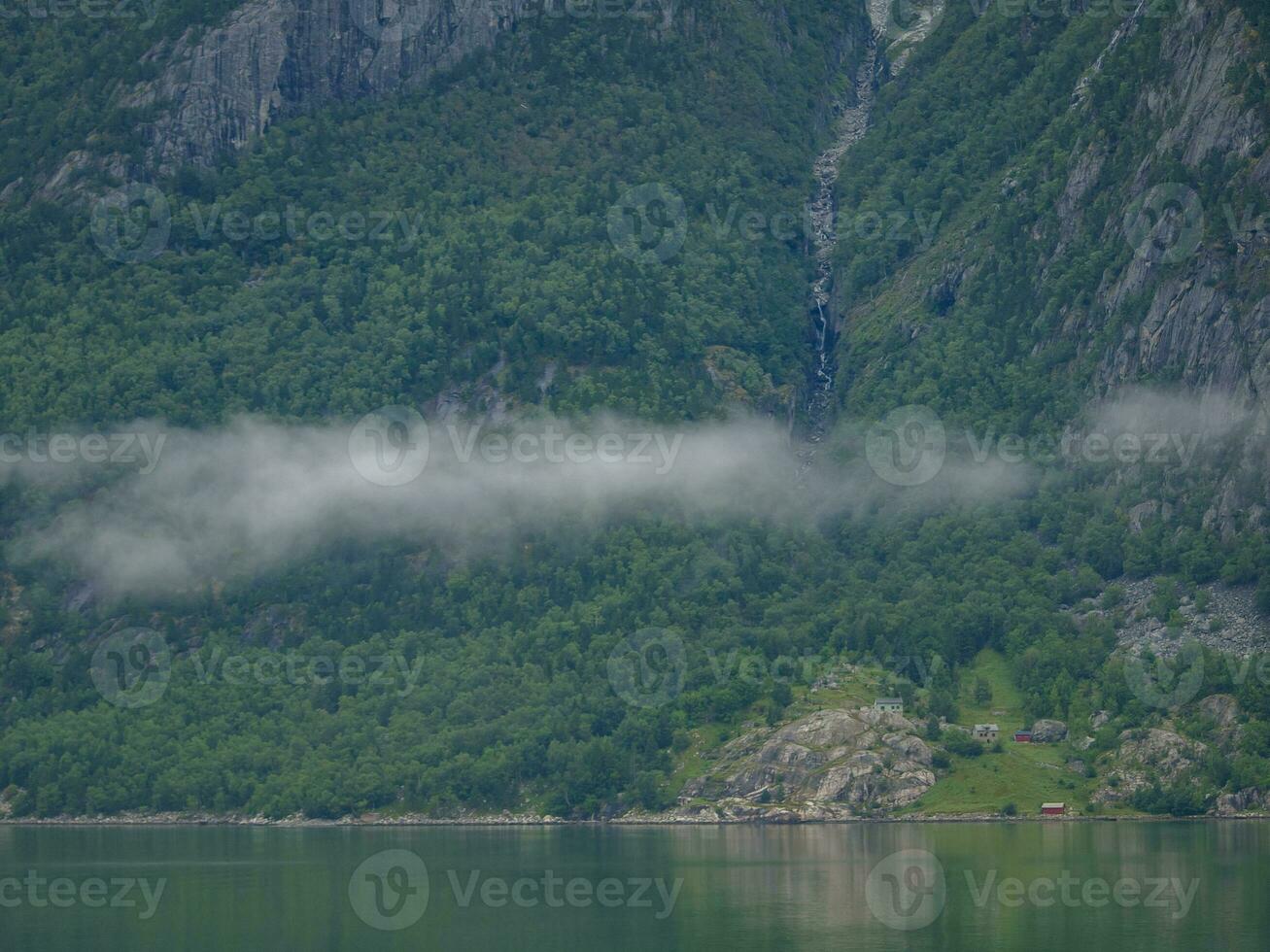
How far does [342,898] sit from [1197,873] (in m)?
65.4

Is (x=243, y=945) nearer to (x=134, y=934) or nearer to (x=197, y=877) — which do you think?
(x=134, y=934)

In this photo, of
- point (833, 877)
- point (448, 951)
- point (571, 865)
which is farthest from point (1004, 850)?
point (448, 951)

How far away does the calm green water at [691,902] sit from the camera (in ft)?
486

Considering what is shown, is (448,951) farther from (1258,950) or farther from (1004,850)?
(1004,850)

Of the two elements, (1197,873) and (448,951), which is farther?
(1197,873)

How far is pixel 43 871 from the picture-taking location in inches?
7756

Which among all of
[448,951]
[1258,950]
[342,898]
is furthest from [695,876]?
[1258,950]

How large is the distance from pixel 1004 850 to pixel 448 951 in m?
66.7

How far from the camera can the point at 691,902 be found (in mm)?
165375

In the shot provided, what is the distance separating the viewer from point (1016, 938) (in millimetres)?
144375

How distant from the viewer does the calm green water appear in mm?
148000

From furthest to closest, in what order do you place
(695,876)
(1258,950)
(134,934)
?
(695,876) → (134,934) → (1258,950)

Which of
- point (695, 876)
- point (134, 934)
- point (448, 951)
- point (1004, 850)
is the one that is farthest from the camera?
point (1004, 850)

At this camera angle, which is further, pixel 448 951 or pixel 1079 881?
pixel 1079 881
